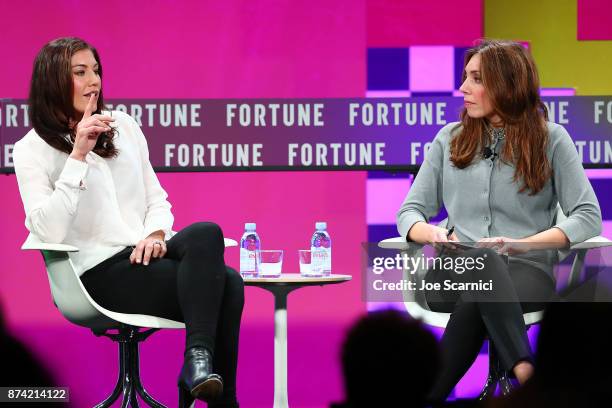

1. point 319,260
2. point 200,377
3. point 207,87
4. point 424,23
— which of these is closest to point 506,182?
point 319,260

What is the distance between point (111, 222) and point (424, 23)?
1.87 m

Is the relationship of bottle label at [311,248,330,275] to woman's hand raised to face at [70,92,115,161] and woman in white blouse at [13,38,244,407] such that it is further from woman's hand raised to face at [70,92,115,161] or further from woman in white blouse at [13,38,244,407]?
woman's hand raised to face at [70,92,115,161]

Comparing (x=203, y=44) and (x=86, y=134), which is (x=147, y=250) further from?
(x=203, y=44)

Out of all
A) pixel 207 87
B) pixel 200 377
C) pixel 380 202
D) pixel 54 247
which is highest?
pixel 207 87

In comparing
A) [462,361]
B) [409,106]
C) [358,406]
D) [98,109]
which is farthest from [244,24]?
[358,406]

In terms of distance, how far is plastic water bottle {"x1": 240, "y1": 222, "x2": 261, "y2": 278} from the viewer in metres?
3.47

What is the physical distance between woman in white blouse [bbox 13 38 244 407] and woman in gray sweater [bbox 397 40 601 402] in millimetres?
689

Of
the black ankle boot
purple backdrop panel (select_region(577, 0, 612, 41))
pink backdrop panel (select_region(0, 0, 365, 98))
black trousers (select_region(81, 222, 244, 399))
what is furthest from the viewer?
purple backdrop panel (select_region(577, 0, 612, 41))

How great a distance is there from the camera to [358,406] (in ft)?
3.56

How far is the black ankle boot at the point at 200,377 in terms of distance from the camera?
240cm

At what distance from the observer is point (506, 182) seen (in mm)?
2953

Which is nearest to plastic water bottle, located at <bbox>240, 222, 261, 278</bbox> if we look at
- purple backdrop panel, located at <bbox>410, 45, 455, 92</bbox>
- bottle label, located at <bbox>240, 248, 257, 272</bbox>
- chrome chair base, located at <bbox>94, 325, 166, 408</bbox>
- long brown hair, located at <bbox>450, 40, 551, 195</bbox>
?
bottle label, located at <bbox>240, 248, 257, 272</bbox>

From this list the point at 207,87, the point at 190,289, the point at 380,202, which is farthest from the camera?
the point at 380,202

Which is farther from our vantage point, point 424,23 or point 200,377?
point 424,23
